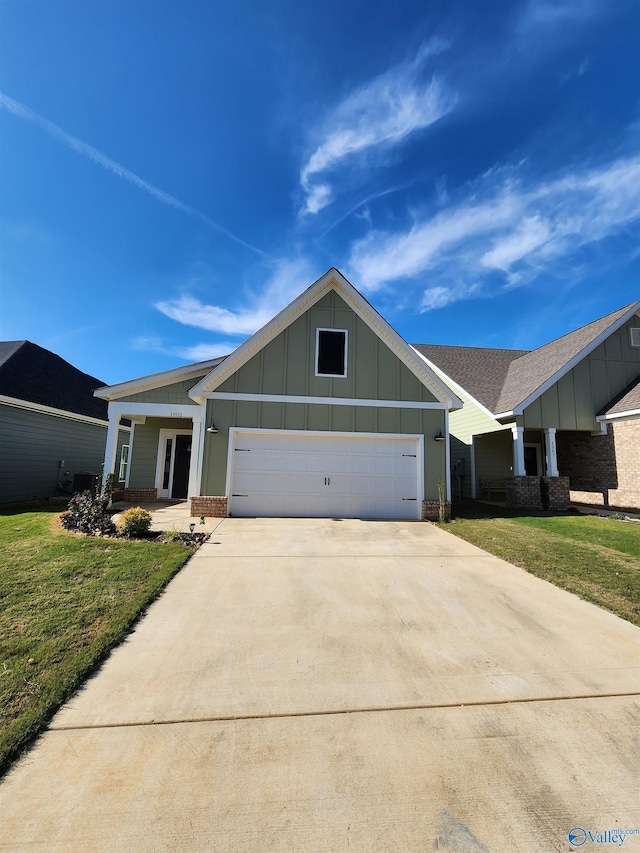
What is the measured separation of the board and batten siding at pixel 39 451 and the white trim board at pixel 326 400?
730 cm

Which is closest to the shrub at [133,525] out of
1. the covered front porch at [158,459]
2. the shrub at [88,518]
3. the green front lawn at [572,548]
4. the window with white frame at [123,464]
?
the shrub at [88,518]

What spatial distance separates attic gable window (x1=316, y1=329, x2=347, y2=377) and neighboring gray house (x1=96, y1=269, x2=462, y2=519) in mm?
30

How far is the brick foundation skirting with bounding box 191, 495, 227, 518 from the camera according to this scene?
9711 millimetres

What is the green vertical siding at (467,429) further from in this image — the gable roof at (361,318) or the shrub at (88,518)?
the shrub at (88,518)

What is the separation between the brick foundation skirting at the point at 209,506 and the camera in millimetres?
9711

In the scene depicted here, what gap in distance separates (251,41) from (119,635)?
11.8 m

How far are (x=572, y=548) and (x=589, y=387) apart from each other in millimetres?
8909

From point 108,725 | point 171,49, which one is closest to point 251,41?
point 171,49

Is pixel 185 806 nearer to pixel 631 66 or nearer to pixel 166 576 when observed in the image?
pixel 166 576

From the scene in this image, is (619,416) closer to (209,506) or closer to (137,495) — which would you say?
(209,506)

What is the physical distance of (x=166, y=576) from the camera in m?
5.04

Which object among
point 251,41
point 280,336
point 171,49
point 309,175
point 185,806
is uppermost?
point 251,41

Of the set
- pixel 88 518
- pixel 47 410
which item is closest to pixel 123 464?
pixel 47 410
